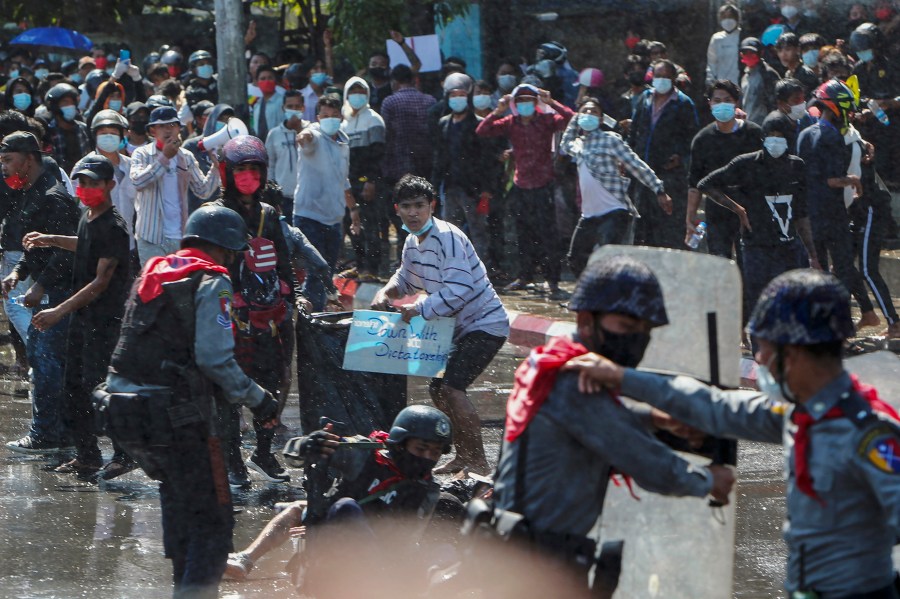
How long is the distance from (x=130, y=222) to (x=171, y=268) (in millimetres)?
5747

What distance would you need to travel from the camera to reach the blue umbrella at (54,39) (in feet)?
80.2

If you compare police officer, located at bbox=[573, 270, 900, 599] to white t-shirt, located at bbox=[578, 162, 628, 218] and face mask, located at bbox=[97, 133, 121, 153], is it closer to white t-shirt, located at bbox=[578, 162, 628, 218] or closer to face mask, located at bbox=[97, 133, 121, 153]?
face mask, located at bbox=[97, 133, 121, 153]

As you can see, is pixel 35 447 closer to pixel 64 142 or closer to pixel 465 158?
pixel 64 142

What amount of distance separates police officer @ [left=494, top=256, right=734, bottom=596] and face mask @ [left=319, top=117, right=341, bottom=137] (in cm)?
934

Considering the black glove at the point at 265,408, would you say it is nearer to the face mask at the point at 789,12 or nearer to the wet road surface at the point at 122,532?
the wet road surface at the point at 122,532

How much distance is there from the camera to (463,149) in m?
14.1

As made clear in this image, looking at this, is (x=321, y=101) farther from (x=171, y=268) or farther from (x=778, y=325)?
(x=778, y=325)

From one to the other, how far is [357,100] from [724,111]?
4.65m

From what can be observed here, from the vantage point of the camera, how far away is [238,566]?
616 centimetres

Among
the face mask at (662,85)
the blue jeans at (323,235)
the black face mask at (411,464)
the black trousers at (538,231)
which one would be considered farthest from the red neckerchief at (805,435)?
the black trousers at (538,231)

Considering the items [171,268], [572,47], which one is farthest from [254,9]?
[171,268]

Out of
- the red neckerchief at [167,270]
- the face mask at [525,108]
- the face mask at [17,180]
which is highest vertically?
the face mask at [525,108]

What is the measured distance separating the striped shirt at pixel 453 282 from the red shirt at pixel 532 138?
241 inches

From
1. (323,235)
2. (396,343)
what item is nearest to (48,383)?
(396,343)
